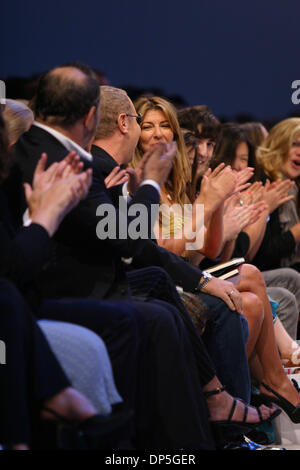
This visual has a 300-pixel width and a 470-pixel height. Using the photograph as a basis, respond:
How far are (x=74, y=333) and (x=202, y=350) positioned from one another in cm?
61

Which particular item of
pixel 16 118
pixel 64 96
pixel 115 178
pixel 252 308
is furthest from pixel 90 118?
pixel 252 308

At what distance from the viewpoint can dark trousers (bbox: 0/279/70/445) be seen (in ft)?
4.55

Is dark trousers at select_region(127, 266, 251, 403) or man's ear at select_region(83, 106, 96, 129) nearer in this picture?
man's ear at select_region(83, 106, 96, 129)

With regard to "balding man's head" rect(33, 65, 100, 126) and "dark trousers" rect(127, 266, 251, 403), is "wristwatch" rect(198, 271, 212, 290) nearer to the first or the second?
"dark trousers" rect(127, 266, 251, 403)

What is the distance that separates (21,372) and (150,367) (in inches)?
19.8

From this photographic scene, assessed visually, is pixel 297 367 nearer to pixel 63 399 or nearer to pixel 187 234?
pixel 187 234

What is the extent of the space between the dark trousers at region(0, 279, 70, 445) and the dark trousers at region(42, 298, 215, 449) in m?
0.26

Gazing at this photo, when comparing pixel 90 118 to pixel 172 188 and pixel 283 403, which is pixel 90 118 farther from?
pixel 283 403

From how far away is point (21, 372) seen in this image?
1.42 meters

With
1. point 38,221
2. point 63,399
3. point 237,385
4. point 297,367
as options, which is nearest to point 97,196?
point 38,221

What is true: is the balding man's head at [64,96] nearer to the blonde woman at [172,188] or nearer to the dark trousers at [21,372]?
the dark trousers at [21,372]

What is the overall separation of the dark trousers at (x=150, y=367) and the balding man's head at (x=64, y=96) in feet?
1.57

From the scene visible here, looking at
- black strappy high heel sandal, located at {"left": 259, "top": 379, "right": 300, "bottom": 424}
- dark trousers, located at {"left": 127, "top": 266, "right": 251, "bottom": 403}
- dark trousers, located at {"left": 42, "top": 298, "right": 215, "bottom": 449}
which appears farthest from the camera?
black strappy high heel sandal, located at {"left": 259, "top": 379, "right": 300, "bottom": 424}

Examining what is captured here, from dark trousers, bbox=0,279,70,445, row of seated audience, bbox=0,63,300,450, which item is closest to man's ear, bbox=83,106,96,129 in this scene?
row of seated audience, bbox=0,63,300,450
